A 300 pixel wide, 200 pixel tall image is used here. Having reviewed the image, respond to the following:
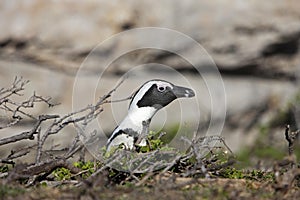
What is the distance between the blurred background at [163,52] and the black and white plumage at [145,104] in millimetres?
5483

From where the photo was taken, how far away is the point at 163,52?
1110 cm

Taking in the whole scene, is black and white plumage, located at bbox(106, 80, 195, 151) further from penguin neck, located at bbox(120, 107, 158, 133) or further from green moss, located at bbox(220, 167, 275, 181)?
green moss, located at bbox(220, 167, 275, 181)

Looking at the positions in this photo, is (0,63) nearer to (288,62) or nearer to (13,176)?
(288,62)

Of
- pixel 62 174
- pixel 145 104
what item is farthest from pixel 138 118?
pixel 62 174

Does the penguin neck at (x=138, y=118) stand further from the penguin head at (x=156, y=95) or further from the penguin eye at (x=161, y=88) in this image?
the penguin eye at (x=161, y=88)

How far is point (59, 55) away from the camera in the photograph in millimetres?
11414

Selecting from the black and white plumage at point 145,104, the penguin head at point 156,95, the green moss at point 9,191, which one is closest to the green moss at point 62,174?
Answer: the black and white plumage at point 145,104

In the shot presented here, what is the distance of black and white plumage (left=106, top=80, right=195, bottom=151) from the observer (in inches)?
208

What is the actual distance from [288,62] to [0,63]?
4.14 metres

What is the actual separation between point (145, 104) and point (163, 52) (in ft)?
18.8

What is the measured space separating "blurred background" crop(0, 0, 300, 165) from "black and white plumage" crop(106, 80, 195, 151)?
548 cm

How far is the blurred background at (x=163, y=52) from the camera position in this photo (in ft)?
36.9

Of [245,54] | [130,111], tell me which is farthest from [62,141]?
[130,111]

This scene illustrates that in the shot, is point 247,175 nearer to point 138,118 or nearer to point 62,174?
point 138,118
